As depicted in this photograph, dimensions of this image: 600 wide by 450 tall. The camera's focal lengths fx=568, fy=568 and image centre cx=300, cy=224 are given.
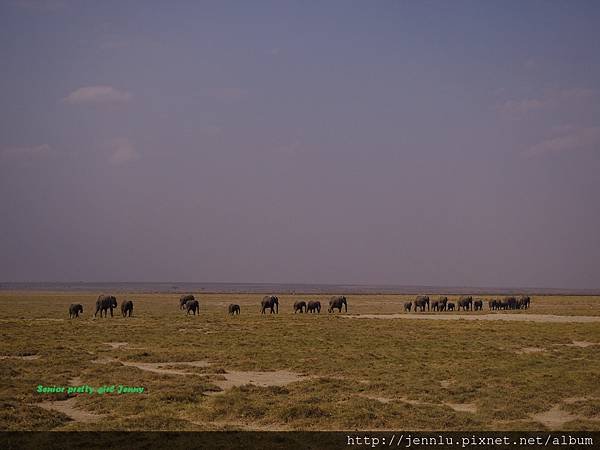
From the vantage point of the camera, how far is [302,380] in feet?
65.3

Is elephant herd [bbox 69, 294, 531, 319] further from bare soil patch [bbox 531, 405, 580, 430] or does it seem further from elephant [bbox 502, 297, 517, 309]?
bare soil patch [bbox 531, 405, 580, 430]

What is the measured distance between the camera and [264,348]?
28.8 m

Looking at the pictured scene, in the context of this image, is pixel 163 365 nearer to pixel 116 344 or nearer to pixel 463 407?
pixel 116 344

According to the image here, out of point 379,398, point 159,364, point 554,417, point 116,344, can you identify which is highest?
point 554,417

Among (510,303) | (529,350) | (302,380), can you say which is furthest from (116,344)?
(510,303)

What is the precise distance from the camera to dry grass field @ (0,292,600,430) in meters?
14.5

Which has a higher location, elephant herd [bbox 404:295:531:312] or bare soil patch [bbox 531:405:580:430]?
bare soil patch [bbox 531:405:580:430]

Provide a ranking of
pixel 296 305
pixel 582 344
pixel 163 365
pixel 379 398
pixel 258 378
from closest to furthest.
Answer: pixel 379 398 < pixel 258 378 < pixel 163 365 < pixel 582 344 < pixel 296 305

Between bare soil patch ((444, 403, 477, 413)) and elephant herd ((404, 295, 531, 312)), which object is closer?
bare soil patch ((444, 403, 477, 413))

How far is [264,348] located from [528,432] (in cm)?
1716

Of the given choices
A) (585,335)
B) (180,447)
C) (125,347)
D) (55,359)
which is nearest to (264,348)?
(125,347)

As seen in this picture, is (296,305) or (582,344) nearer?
(582,344)

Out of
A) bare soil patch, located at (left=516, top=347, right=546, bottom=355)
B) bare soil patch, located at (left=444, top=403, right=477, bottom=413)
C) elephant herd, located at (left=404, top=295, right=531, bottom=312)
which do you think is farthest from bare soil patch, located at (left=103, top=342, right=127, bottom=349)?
elephant herd, located at (left=404, top=295, right=531, bottom=312)

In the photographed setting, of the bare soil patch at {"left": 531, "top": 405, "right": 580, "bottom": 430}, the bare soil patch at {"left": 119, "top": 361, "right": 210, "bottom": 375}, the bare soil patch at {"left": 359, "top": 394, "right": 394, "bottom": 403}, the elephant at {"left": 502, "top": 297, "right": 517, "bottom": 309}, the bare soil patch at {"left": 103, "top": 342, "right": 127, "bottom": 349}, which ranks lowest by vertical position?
the elephant at {"left": 502, "top": 297, "right": 517, "bottom": 309}
